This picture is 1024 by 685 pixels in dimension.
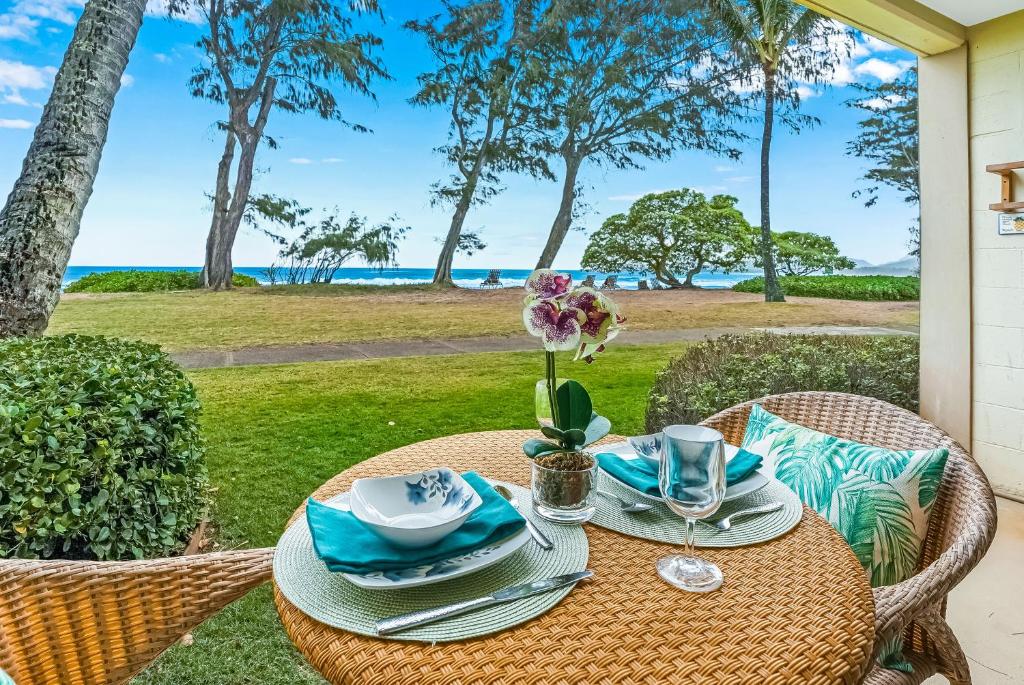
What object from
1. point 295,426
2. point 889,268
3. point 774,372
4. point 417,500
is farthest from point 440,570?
point 889,268

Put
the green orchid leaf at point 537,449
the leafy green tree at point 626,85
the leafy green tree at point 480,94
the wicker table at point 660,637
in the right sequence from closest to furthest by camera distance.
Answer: the wicker table at point 660,637 < the green orchid leaf at point 537,449 < the leafy green tree at point 480,94 < the leafy green tree at point 626,85

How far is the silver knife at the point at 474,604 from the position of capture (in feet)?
2.31

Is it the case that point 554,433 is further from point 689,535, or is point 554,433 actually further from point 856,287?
point 856,287

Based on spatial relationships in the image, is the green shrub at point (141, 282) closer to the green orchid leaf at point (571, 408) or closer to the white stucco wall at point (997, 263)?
the green orchid leaf at point (571, 408)

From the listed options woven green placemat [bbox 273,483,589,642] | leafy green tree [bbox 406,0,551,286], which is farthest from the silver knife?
leafy green tree [bbox 406,0,551,286]

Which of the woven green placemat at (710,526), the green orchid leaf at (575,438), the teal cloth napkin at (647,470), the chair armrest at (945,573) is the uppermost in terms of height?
the green orchid leaf at (575,438)

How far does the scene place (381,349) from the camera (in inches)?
92.2

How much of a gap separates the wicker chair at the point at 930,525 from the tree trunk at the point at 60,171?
194 cm

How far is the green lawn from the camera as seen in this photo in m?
1.70

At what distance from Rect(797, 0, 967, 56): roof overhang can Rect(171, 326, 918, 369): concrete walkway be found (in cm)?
139

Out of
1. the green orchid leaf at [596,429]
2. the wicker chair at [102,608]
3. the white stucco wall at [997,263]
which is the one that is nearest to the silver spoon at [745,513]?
the green orchid leaf at [596,429]

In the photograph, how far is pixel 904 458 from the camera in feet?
4.18

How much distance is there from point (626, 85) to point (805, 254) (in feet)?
4.20

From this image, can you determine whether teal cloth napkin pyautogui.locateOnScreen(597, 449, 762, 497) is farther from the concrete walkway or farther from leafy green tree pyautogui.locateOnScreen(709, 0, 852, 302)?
leafy green tree pyautogui.locateOnScreen(709, 0, 852, 302)
